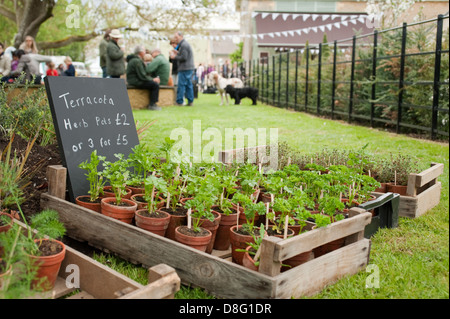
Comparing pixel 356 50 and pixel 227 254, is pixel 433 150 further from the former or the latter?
pixel 356 50

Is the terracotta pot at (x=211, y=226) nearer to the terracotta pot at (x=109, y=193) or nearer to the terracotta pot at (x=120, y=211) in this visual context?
the terracotta pot at (x=120, y=211)

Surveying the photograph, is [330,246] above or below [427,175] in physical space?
below

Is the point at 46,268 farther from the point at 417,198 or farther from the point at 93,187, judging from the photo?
the point at 417,198

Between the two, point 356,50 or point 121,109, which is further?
point 356,50

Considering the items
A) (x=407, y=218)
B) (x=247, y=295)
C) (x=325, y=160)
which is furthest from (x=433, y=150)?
(x=247, y=295)

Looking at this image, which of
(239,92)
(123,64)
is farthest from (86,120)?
(239,92)

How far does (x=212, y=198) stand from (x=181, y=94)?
9567 millimetres

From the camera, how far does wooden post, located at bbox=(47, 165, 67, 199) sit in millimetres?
2393

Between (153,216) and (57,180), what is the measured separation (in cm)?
63

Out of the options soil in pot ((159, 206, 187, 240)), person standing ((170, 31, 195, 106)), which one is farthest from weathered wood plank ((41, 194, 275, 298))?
person standing ((170, 31, 195, 106))

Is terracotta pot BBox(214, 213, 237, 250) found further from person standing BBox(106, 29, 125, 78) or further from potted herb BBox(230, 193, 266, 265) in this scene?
person standing BBox(106, 29, 125, 78)

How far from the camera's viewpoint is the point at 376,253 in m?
2.25

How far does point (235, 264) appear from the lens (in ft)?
5.68

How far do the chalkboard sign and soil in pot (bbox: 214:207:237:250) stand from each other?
0.84m
